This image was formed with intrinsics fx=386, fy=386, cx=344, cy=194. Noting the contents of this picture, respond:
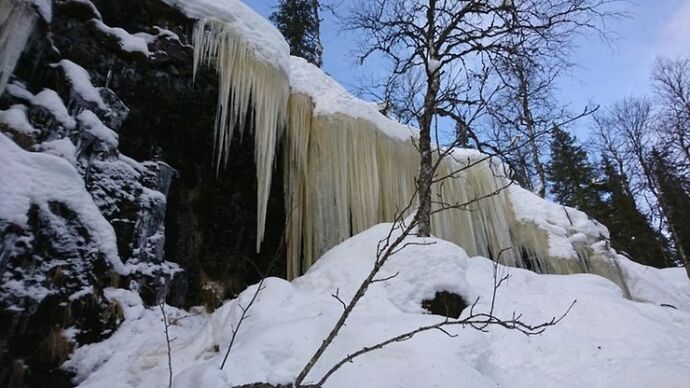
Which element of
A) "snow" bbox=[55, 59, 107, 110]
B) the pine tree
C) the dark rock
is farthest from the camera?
the pine tree

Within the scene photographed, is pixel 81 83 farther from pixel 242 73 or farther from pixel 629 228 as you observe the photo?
pixel 629 228

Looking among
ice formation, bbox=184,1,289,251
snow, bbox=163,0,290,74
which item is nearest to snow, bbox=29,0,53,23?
snow, bbox=163,0,290,74

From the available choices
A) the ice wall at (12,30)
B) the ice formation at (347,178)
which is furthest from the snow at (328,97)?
the ice wall at (12,30)

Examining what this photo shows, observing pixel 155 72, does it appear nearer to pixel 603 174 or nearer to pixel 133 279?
pixel 133 279

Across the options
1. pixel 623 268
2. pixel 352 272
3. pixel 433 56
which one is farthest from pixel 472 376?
pixel 623 268

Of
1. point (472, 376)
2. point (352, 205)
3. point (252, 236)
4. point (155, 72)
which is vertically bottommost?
point (472, 376)

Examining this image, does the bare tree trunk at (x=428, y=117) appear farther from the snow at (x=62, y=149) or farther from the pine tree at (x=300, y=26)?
the pine tree at (x=300, y=26)

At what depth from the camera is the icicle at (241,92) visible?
16.6 feet

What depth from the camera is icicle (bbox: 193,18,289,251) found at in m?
5.05

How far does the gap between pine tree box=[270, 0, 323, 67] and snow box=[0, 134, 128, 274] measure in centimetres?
1099

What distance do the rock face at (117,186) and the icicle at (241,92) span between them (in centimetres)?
18

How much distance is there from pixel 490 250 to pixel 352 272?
5.46 m

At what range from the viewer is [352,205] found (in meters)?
6.15

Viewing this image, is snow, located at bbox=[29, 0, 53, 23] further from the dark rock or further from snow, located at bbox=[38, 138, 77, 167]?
the dark rock
